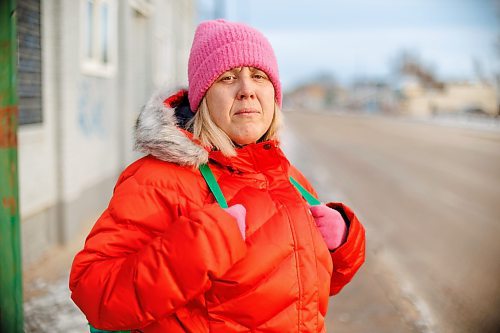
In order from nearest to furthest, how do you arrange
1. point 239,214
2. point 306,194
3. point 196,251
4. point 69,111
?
point 196,251 < point 239,214 < point 306,194 < point 69,111

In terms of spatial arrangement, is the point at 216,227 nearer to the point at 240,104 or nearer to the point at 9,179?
the point at 240,104

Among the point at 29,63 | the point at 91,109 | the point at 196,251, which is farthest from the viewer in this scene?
the point at 91,109

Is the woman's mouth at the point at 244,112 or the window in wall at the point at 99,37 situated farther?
the window in wall at the point at 99,37

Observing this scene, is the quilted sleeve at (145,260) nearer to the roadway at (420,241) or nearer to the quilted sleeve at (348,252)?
the quilted sleeve at (348,252)

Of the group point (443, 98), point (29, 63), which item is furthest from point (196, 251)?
point (443, 98)

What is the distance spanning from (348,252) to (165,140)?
735 mm

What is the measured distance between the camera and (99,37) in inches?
274

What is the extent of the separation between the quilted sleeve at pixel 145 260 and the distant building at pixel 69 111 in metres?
2.18

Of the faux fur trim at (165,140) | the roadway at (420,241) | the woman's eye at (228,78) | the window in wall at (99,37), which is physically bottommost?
the roadway at (420,241)

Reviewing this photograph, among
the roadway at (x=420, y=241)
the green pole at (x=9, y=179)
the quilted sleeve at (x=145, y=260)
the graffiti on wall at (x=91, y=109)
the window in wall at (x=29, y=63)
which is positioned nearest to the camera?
the quilted sleeve at (x=145, y=260)

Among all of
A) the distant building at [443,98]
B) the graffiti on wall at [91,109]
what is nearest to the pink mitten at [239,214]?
the graffiti on wall at [91,109]

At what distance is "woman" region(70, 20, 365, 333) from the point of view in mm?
1428

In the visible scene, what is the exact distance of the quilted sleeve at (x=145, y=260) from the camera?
1408mm

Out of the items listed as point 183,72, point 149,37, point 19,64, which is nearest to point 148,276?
point 19,64
